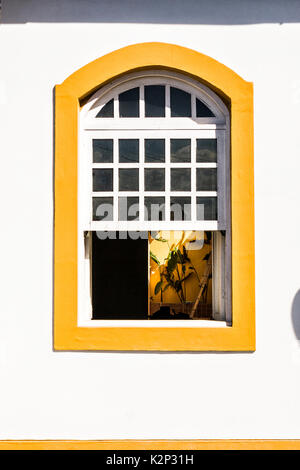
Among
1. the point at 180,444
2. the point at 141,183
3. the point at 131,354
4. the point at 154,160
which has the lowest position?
the point at 180,444

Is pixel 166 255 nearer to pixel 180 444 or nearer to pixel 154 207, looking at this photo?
pixel 154 207

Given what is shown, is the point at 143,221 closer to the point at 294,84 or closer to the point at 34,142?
the point at 34,142

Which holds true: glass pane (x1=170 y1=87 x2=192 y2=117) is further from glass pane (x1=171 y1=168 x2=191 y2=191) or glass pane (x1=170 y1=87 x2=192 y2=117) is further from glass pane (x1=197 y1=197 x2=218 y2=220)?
glass pane (x1=197 y1=197 x2=218 y2=220)

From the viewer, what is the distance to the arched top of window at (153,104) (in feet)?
11.5

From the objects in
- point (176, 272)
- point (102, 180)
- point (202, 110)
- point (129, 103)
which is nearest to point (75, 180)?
point (102, 180)

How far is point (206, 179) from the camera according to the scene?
11.5ft

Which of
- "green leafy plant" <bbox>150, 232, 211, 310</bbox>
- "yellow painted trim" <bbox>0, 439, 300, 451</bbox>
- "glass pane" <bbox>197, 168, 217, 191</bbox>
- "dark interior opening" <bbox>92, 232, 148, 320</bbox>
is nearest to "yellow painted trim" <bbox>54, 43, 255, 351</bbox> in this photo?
"glass pane" <bbox>197, 168, 217, 191</bbox>

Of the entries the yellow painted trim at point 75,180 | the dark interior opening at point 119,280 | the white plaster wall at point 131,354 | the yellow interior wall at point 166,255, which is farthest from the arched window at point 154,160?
the yellow interior wall at point 166,255

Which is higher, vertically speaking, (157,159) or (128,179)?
(157,159)

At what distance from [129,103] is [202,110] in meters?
0.63

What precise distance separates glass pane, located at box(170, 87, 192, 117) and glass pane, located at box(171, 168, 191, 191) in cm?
48

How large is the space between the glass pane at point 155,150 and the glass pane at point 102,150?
1.01 feet

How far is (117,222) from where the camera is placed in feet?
11.4

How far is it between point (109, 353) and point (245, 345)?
43.5 inches
